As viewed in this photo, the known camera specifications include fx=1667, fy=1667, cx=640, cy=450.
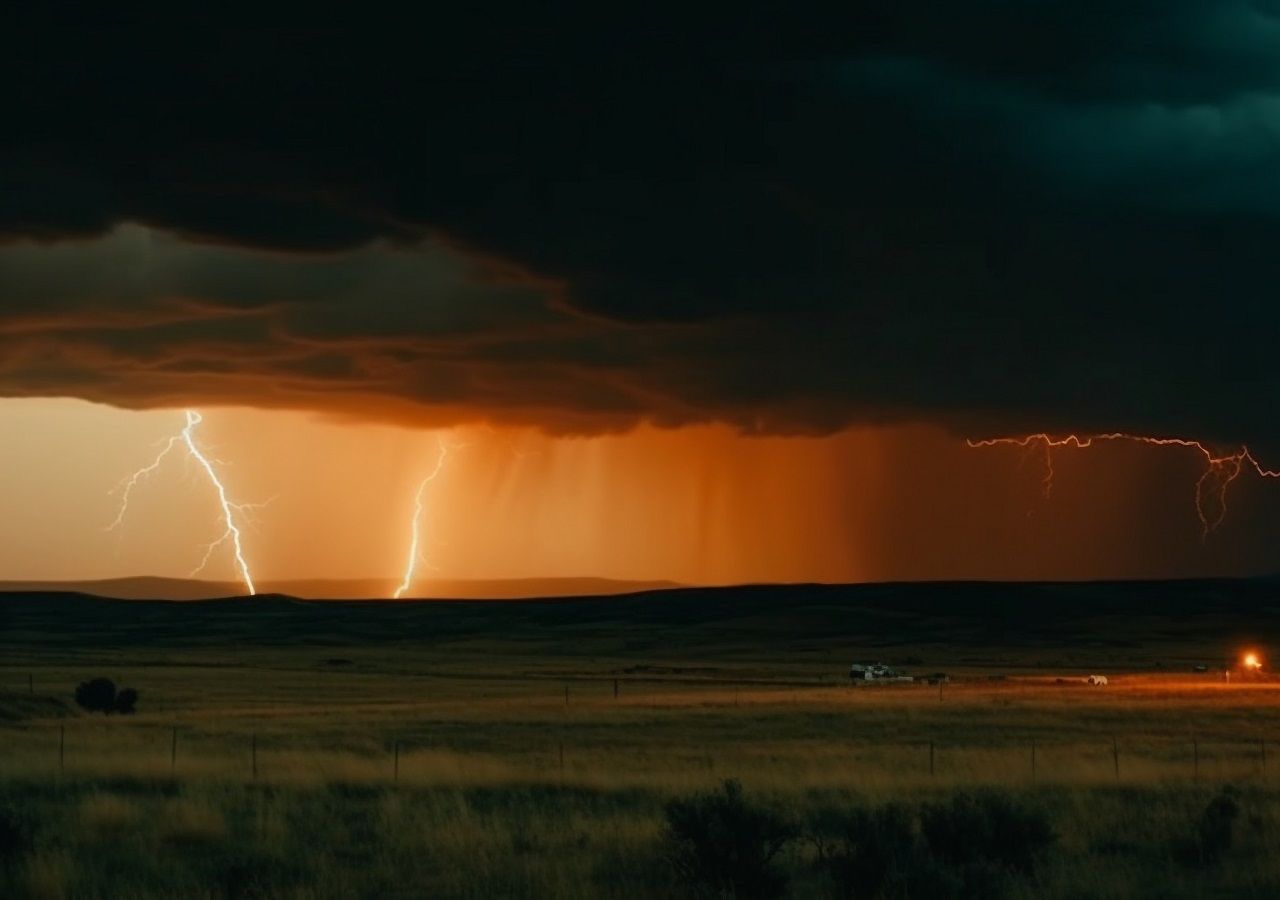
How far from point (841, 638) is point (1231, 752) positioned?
420ft

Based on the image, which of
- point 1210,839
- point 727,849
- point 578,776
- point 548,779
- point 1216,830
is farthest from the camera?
point 578,776

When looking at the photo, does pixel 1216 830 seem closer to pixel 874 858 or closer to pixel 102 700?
pixel 874 858

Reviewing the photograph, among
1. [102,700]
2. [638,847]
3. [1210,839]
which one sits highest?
[102,700]

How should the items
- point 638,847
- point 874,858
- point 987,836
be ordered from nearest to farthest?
point 874,858 → point 987,836 → point 638,847

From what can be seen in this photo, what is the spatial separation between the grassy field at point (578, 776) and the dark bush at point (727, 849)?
0.73 feet

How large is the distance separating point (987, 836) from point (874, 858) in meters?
2.69

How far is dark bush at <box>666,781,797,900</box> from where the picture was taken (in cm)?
1767

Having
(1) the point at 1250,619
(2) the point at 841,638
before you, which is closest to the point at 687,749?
(2) the point at 841,638

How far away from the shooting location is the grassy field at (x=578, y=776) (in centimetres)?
1939

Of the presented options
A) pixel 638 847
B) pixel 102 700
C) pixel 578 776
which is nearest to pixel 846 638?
pixel 102 700

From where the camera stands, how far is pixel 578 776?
1260 inches

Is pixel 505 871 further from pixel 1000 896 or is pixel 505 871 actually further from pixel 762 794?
pixel 762 794

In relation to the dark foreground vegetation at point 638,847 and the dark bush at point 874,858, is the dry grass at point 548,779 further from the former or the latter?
the dark bush at point 874,858

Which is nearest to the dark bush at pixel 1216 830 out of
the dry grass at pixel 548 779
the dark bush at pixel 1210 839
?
the dark bush at pixel 1210 839
